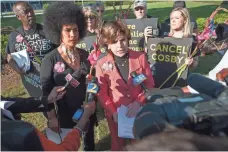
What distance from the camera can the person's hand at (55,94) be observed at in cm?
243

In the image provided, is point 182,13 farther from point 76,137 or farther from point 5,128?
point 5,128

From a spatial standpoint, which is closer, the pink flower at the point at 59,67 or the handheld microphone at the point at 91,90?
the handheld microphone at the point at 91,90

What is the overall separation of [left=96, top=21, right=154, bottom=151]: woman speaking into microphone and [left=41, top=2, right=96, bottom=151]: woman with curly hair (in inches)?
9.2

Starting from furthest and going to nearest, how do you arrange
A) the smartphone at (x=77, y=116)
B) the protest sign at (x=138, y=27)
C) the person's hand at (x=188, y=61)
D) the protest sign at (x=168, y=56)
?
the protest sign at (x=138, y=27), the protest sign at (x=168, y=56), the person's hand at (x=188, y=61), the smartphone at (x=77, y=116)

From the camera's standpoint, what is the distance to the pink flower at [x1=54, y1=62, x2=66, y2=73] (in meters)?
2.54

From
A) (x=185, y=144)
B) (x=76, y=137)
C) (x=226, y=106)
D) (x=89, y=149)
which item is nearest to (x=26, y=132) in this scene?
(x=76, y=137)

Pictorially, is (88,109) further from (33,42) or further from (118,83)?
(33,42)

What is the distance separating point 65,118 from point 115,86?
2.14 ft

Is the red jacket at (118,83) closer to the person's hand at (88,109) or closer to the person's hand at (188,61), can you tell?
the person's hand at (88,109)

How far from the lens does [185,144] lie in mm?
843

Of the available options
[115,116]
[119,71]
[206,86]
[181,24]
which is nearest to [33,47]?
[119,71]

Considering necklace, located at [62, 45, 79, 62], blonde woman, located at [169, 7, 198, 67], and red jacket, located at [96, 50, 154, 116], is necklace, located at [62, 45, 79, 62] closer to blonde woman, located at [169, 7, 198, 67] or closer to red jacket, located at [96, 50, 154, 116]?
red jacket, located at [96, 50, 154, 116]

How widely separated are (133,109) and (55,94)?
30.2 inches

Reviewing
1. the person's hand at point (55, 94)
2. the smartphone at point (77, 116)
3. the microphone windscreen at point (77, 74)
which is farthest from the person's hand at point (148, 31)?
the smartphone at point (77, 116)
